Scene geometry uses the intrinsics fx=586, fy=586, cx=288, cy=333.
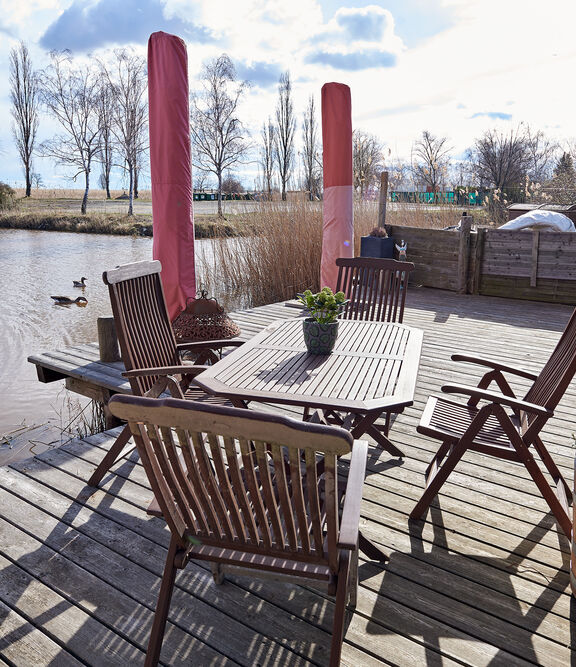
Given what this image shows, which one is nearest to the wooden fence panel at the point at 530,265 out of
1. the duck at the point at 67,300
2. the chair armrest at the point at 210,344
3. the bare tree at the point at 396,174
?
the bare tree at the point at 396,174

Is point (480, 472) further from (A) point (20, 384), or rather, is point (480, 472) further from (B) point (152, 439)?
(A) point (20, 384)

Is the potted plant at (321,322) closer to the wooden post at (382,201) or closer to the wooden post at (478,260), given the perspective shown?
the wooden post at (478,260)

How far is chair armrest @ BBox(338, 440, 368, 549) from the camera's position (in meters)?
1.46

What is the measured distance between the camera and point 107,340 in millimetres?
4742

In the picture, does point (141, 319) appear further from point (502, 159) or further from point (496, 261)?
point (502, 159)

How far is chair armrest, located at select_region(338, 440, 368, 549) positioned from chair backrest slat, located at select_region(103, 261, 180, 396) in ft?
4.18

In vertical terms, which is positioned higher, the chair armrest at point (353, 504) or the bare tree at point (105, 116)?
the bare tree at point (105, 116)

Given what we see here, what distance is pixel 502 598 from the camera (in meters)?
2.05

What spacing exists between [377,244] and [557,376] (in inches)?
Answer: 231

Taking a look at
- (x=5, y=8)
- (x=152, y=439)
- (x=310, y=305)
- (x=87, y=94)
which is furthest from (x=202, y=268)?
(x=5, y=8)

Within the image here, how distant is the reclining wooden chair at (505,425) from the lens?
231 centimetres

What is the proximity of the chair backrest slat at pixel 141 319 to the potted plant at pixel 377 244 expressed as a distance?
5.39m

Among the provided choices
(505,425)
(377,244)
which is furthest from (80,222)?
(505,425)

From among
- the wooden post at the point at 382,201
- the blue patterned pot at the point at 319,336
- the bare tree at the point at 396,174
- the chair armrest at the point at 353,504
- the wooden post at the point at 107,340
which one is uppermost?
the bare tree at the point at 396,174
